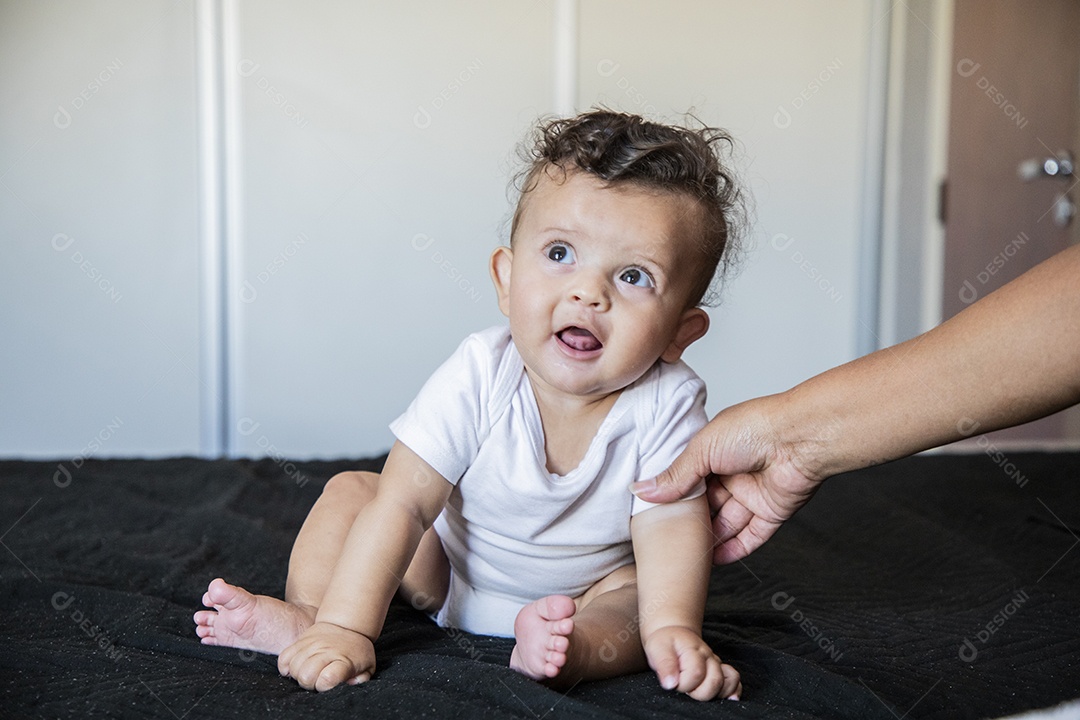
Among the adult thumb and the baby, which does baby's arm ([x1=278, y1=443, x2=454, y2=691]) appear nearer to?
the baby

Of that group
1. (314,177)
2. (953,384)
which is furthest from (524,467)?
(314,177)

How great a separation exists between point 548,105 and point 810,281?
1.06m

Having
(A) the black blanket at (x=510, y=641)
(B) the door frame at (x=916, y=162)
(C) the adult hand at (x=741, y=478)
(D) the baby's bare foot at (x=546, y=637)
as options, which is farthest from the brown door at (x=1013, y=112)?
(D) the baby's bare foot at (x=546, y=637)

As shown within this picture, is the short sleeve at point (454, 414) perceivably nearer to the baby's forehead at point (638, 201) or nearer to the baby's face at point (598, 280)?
the baby's face at point (598, 280)

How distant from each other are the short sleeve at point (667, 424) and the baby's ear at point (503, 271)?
0.64 feet

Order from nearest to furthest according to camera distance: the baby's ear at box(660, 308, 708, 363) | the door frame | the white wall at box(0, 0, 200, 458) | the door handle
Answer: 1. the baby's ear at box(660, 308, 708, 363)
2. the door handle
3. the white wall at box(0, 0, 200, 458)
4. the door frame

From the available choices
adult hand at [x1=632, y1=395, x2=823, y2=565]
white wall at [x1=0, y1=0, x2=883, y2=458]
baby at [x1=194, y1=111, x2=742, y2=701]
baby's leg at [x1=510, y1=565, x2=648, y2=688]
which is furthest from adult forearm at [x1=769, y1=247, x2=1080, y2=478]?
white wall at [x1=0, y1=0, x2=883, y2=458]

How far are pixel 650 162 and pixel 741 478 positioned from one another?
1.29ft

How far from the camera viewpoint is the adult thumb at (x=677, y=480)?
3.46 ft

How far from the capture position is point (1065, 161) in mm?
2385

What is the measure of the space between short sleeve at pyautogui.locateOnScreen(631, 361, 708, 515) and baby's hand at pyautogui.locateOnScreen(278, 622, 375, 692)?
1.10 ft

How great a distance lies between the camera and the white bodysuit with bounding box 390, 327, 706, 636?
3.45ft

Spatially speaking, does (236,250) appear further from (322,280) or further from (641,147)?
(641,147)

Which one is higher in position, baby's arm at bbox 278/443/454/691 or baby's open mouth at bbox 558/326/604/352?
baby's open mouth at bbox 558/326/604/352
